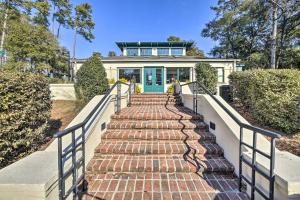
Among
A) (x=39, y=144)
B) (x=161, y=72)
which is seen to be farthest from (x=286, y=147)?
(x=161, y=72)

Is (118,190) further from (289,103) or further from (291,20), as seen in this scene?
(291,20)

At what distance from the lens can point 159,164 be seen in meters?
3.30

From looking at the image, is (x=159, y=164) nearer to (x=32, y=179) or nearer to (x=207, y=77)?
(x=32, y=179)

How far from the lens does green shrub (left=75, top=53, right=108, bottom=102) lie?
8.36 meters

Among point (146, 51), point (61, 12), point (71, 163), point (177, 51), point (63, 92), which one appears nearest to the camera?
point (71, 163)

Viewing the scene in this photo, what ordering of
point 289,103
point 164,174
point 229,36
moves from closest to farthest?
point 164,174, point 289,103, point 229,36

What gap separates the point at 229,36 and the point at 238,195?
2649 cm

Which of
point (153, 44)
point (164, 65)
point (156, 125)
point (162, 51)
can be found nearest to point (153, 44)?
point (153, 44)

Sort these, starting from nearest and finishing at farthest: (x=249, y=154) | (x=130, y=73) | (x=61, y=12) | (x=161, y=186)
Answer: (x=249, y=154)
(x=161, y=186)
(x=130, y=73)
(x=61, y=12)

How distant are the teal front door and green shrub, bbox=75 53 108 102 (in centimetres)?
763

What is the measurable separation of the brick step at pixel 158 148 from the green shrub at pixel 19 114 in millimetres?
1272

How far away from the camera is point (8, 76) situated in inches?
130

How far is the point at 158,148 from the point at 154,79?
12490 millimetres

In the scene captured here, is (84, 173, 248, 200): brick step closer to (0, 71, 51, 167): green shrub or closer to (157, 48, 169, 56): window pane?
(0, 71, 51, 167): green shrub
